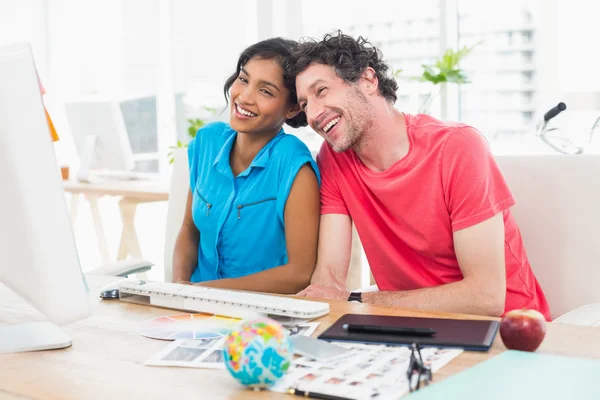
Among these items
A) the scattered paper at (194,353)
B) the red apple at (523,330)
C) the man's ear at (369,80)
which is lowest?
the scattered paper at (194,353)

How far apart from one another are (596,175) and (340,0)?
10.6ft

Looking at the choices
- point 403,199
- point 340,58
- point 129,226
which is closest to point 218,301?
point 403,199

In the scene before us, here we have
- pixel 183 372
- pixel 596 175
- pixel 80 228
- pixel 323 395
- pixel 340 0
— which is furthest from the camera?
pixel 80 228

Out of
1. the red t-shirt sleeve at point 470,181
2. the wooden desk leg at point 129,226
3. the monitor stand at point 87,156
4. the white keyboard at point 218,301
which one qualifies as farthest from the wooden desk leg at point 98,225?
the red t-shirt sleeve at point 470,181

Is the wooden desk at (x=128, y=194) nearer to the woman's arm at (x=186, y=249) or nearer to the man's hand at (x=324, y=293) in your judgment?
the woman's arm at (x=186, y=249)

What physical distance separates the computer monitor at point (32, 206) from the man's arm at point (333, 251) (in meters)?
0.87

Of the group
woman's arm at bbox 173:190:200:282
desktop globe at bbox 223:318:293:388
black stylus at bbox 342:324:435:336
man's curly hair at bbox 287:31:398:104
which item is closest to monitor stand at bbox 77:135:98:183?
woman's arm at bbox 173:190:200:282

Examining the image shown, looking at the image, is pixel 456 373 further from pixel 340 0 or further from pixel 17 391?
pixel 340 0

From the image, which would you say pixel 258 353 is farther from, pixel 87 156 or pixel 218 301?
pixel 87 156

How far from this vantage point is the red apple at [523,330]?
1060 mm

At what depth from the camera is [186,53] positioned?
5.50 metres

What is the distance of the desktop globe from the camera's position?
3.08 feet

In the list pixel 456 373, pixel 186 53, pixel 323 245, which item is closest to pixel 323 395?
pixel 456 373

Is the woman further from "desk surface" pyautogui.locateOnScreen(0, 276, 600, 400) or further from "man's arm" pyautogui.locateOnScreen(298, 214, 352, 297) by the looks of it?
"desk surface" pyautogui.locateOnScreen(0, 276, 600, 400)
